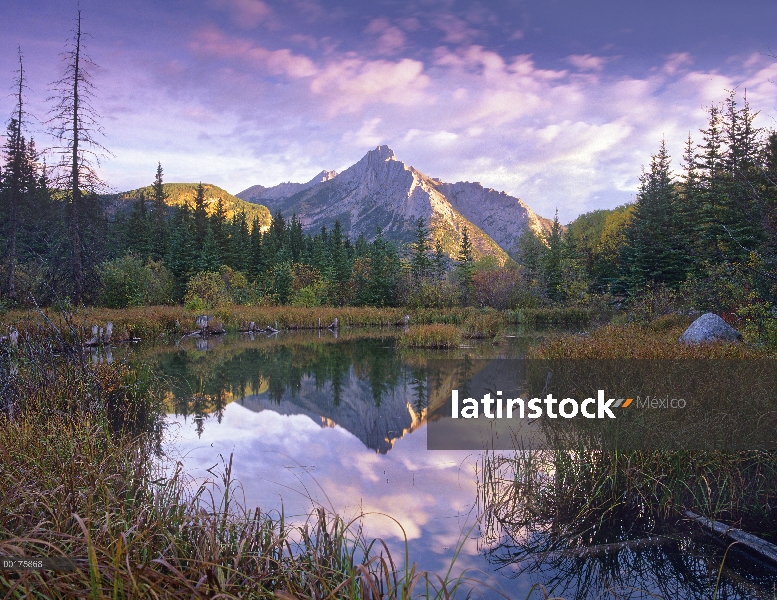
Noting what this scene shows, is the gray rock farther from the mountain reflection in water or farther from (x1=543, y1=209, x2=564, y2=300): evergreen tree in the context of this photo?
(x1=543, y1=209, x2=564, y2=300): evergreen tree

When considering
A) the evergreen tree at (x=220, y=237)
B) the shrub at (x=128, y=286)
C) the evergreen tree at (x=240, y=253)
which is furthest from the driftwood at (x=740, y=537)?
the evergreen tree at (x=240, y=253)

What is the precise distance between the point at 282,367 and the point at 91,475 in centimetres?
1104

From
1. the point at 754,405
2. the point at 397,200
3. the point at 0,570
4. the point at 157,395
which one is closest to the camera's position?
the point at 0,570

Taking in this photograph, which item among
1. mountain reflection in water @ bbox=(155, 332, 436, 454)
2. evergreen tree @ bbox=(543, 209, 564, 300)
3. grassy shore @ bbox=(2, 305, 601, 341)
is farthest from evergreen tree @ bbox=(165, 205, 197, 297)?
evergreen tree @ bbox=(543, 209, 564, 300)

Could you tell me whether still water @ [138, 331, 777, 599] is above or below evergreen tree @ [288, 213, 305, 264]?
below

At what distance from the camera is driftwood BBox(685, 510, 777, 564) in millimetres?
3582

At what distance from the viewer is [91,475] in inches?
145

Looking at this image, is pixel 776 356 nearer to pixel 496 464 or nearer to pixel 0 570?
pixel 496 464

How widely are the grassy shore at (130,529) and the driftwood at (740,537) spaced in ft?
7.08

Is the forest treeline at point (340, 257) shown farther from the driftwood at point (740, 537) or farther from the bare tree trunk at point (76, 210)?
the driftwood at point (740, 537)

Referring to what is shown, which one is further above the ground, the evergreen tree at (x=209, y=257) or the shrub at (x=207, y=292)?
the evergreen tree at (x=209, y=257)

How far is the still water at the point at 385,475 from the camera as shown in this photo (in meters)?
3.75

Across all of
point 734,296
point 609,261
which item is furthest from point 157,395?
point 609,261

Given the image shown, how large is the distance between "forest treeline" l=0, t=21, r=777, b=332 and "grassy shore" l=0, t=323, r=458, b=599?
11300 millimetres
